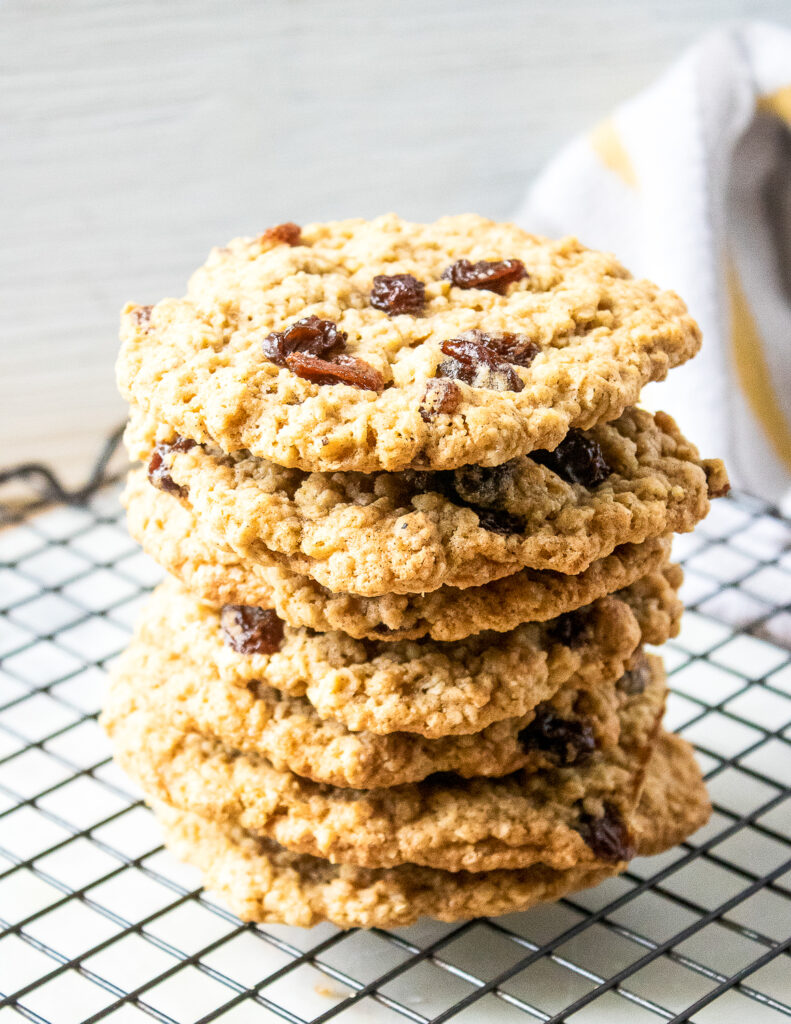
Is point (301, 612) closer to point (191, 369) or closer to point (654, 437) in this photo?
point (191, 369)

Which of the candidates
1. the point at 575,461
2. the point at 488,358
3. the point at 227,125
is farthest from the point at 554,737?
the point at 227,125

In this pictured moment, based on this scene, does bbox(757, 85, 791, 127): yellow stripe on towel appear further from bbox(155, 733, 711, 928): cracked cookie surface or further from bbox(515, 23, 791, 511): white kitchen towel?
bbox(155, 733, 711, 928): cracked cookie surface

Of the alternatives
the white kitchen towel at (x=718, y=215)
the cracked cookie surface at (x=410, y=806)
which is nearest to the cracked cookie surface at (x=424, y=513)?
the cracked cookie surface at (x=410, y=806)

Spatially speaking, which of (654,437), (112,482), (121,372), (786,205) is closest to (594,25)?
(786,205)

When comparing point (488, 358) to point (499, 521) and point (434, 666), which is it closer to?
point (499, 521)

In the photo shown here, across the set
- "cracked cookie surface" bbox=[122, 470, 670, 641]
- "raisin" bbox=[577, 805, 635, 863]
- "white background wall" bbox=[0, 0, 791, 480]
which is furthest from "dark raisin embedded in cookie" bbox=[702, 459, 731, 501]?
"white background wall" bbox=[0, 0, 791, 480]

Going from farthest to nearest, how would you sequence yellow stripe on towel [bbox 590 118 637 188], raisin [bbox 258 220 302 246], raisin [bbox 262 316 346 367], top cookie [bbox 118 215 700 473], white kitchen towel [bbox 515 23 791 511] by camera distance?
yellow stripe on towel [bbox 590 118 637 188]
white kitchen towel [bbox 515 23 791 511]
raisin [bbox 258 220 302 246]
raisin [bbox 262 316 346 367]
top cookie [bbox 118 215 700 473]

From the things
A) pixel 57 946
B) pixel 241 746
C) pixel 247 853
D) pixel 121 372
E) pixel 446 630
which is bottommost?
pixel 57 946
